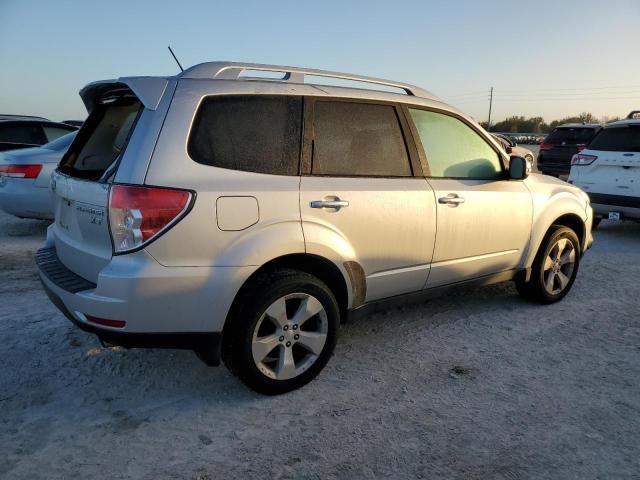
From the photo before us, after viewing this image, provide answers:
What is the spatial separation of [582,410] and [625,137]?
5742 mm

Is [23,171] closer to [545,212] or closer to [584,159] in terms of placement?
[545,212]

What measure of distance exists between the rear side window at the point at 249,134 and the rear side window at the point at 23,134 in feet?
25.1

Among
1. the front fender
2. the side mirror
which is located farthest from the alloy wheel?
the front fender

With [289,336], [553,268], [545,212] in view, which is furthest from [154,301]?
[553,268]

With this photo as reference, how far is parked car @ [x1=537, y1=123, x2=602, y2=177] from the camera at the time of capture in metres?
13.4

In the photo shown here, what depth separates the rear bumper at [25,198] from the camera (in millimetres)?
6738

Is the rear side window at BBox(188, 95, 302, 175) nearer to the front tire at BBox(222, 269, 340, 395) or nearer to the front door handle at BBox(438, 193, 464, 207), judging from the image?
the front tire at BBox(222, 269, 340, 395)

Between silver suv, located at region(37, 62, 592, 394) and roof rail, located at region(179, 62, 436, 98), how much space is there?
1 centimetres

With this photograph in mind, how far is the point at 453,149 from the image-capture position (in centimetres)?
379

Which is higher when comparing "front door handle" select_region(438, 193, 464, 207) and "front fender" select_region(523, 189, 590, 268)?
"front door handle" select_region(438, 193, 464, 207)

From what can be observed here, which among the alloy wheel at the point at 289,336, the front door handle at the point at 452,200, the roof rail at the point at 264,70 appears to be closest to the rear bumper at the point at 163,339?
the alloy wheel at the point at 289,336

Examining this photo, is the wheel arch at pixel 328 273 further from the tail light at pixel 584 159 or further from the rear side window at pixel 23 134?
the rear side window at pixel 23 134

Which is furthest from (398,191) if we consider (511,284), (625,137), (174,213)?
(625,137)

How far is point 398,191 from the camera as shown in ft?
10.9
